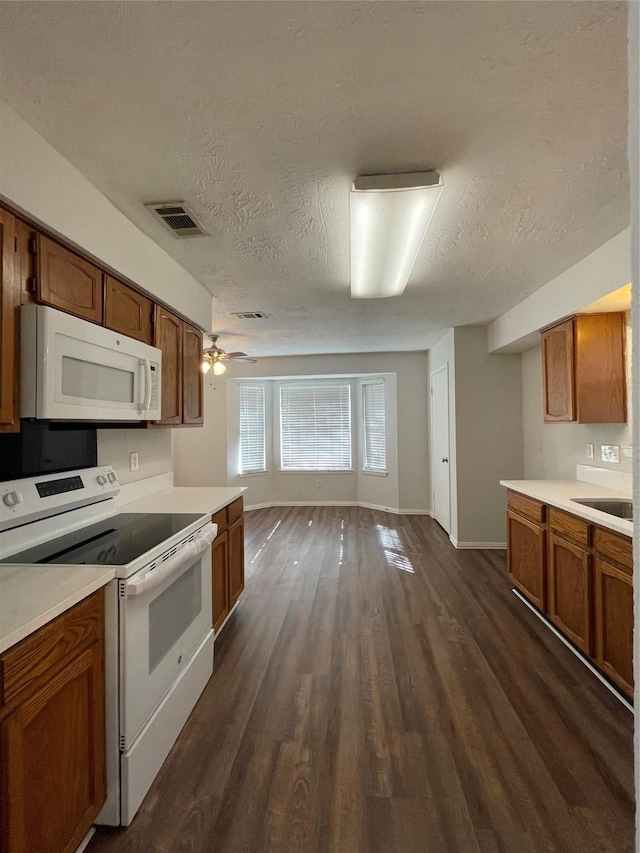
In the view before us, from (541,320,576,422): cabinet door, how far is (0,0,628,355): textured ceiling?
82 centimetres

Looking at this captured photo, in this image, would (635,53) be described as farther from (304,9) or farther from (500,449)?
(500,449)

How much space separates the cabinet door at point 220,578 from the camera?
7.90 ft

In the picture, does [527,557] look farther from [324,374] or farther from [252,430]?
[252,430]

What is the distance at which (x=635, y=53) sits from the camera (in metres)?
0.51

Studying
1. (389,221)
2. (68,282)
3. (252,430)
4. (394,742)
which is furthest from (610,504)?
(252,430)

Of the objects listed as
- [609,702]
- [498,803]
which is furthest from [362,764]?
[609,702]

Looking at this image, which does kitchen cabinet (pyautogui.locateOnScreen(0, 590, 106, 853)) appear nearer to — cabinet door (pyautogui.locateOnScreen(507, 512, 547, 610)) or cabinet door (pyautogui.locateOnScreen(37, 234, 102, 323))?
cabinet door (pyautogui.locateOnScreen(37, 234, 102, 323))

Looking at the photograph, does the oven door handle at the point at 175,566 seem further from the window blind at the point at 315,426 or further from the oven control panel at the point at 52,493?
the window blind at the point at 315,426

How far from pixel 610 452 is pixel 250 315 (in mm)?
3213

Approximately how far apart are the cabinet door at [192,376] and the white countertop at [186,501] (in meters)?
0.54

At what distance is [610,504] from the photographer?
252 centimetres

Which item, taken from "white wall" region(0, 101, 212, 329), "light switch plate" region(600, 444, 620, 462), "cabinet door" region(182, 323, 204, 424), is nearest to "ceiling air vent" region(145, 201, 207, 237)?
"white wall" region(0, 101, 212, 329)

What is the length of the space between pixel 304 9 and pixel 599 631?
2914 millimetres

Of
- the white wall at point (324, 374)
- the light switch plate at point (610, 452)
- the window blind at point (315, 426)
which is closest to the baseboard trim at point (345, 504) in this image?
the white wall at point (324, 374)
